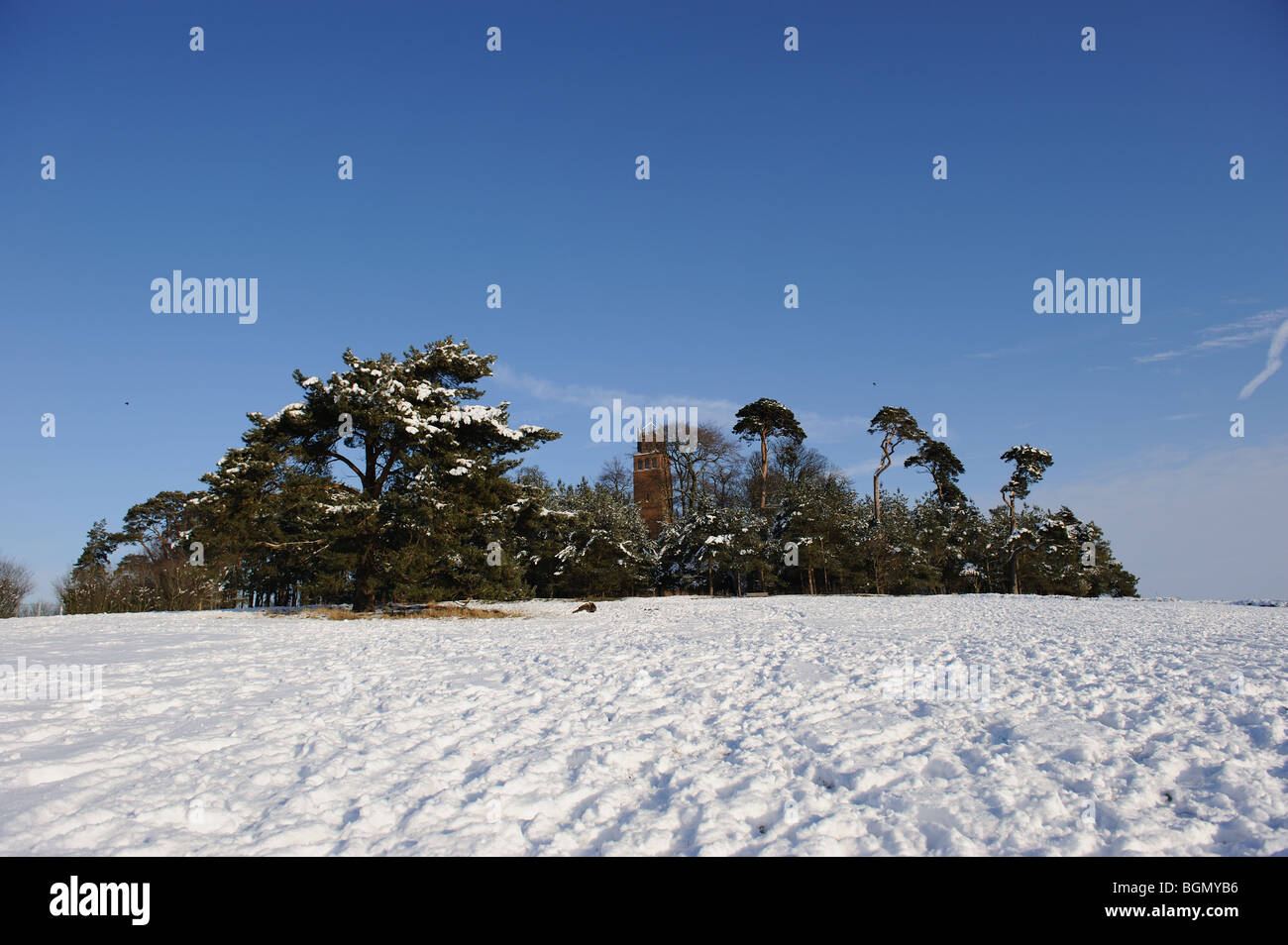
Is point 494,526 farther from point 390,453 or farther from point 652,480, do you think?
point 652,480

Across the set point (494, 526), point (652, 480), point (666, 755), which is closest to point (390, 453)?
point (494, 526)

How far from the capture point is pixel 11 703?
6574mm

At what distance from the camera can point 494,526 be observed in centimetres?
2130

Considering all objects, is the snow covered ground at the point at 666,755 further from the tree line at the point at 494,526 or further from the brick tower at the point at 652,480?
the brick tower at the point at 652,480

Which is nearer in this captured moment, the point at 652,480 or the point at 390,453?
the point at 390,453

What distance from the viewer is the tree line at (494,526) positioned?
1900 cm

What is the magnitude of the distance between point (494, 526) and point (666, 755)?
669 inches

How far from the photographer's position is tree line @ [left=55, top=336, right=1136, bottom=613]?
19.0 metres

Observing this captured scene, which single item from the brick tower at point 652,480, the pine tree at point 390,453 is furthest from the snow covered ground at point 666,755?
the brick tower at point 652,480

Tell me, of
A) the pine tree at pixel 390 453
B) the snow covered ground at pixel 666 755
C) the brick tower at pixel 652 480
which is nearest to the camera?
the snow covered ground at pixel 666 755

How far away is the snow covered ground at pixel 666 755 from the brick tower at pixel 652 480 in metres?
37.5
